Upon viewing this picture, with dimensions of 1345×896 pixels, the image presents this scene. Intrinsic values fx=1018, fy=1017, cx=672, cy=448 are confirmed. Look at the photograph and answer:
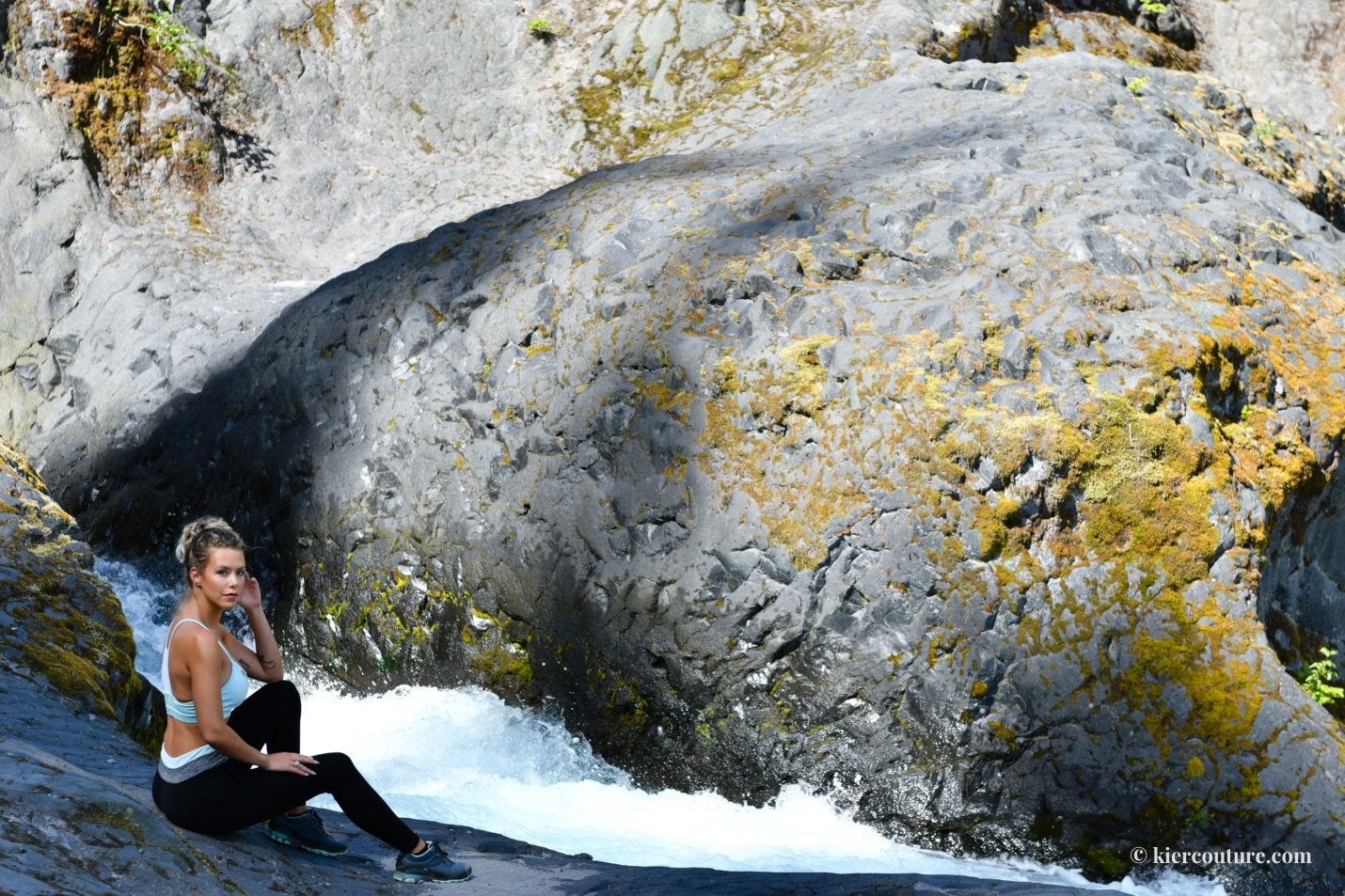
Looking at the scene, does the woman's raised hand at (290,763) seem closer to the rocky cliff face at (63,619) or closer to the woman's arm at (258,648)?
the woman's arm at (258,648)

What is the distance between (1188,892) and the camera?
4.27m

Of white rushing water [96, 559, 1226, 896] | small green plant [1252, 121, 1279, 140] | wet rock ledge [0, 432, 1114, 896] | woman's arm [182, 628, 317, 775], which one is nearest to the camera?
wet rock ledge [0, 432, 1114, 896]

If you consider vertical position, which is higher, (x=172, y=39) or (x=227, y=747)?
(x=172, y=39)

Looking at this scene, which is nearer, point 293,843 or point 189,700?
point 189,700

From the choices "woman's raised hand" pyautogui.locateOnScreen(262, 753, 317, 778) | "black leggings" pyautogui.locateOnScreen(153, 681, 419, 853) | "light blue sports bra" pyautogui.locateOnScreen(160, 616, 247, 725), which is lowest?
"black leggings" pyautogui.locateOnScreen(153, 681, 419, 853)

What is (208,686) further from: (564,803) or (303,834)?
(564,803)

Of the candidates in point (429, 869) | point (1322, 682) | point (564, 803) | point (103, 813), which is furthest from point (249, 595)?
point (1322, 682)

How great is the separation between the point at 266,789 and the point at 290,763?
10 cm

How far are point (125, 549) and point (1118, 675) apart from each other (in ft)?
21.4

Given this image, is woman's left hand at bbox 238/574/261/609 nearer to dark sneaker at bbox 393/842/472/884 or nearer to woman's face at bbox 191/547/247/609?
woman's face at bbox 191/547/247/609

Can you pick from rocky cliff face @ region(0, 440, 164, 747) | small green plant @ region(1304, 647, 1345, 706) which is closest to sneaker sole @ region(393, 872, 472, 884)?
rocky cliff face @ region(0, 440, 164, 747)

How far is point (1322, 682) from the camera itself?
5.09 m

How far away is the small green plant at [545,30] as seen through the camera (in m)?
10.7

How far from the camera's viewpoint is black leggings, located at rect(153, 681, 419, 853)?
9.63ft
